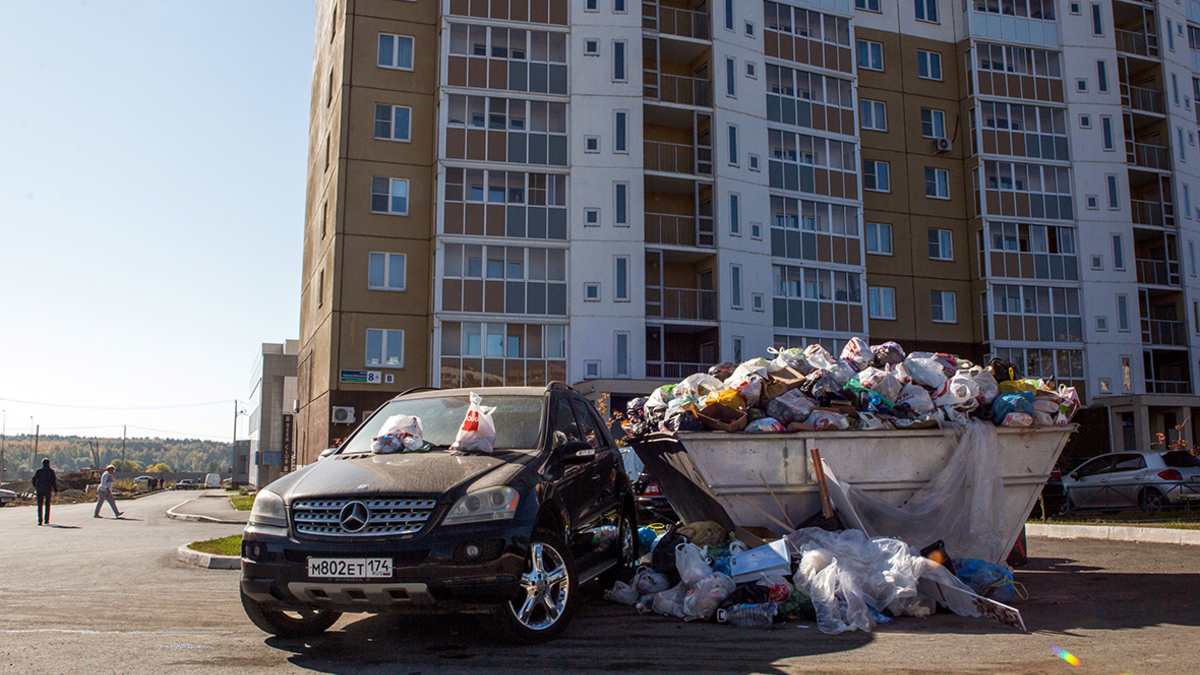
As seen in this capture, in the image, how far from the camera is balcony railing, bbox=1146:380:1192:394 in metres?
37.8

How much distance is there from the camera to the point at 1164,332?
3816 centimetres

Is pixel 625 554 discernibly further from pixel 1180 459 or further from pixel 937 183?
pixel 937 183

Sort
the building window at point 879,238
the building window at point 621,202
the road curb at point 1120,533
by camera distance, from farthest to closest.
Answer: the building window at point 879,238 < the building window at point 621,202 < the road curb at point 1120,533

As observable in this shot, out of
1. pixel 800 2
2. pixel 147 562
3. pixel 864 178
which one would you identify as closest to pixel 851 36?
pixel 800 2

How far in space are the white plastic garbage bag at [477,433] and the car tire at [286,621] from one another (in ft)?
4.71

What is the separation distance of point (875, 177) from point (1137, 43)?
14.7 meters

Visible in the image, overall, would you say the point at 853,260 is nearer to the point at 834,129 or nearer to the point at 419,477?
the point at 834,129

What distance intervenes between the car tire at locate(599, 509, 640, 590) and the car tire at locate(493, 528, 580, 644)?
1632 millimetres

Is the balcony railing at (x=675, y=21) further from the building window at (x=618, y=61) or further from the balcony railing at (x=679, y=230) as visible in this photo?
the balcony railing at (x=679, y=230)

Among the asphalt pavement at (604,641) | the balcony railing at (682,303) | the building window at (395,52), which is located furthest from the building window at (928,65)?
the asphalt pavement at (604,641)

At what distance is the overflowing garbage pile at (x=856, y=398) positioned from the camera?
337 inches

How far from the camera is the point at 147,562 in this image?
1231cm

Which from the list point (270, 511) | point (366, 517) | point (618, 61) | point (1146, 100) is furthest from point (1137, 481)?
point (1146, 100)

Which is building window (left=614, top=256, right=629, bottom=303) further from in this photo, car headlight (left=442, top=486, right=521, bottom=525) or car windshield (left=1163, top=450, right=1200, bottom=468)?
car headlight (left=442, top=486, right=521, bottom=525)
